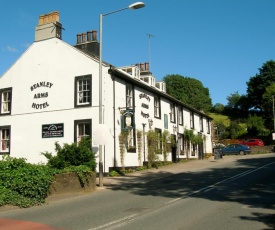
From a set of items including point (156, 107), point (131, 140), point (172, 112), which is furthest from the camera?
point (172, 112)

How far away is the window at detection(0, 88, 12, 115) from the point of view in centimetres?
2628

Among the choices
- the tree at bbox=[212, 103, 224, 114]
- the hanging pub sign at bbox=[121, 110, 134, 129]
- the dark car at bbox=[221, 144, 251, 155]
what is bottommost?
the dark car at bbox=[221, 144, 251, 155]

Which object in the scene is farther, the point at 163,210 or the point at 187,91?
the point at 187,91

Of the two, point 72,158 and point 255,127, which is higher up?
point 255,127

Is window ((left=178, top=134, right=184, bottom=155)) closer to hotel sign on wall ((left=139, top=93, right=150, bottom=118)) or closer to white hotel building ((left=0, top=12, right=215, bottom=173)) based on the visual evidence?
white hotel building ((left=0, top=12, right=215, bottom=173))

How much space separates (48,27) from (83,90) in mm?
6129

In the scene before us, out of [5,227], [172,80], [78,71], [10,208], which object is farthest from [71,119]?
[172,80]

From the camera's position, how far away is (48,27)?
2545cm

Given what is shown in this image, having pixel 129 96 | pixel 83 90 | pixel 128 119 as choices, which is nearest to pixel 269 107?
pixel 129 96

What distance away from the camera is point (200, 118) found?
4278cm

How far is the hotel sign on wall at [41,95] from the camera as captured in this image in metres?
24.5

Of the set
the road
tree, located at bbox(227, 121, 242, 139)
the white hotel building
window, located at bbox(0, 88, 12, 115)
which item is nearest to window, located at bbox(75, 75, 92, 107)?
the white hotel building

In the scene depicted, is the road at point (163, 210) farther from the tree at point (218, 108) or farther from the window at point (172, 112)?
the tree at point (218, 108)

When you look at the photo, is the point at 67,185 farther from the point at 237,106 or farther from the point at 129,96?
the point at 237,106
